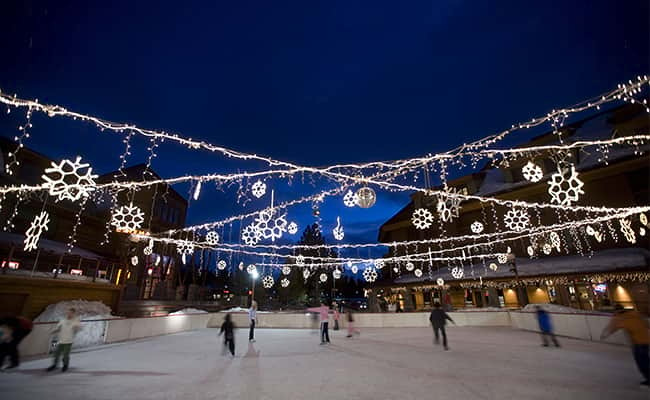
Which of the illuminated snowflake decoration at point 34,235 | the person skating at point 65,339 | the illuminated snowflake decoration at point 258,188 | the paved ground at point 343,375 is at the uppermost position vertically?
the illuminated snowflake decoration at point 258,188

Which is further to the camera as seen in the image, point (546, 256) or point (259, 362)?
point (546, 256)

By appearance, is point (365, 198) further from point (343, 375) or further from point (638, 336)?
point (638, 336)

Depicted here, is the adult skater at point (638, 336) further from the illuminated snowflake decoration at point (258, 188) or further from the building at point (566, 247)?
the illuminated snowflake decoration at point (258, 188)

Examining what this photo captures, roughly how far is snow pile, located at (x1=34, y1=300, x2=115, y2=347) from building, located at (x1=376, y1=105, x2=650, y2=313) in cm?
1669

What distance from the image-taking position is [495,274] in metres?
18.2

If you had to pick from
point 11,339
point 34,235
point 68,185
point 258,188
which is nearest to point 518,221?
point 258,188

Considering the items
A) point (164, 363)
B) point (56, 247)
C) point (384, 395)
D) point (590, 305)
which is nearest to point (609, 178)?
point (590, 305)

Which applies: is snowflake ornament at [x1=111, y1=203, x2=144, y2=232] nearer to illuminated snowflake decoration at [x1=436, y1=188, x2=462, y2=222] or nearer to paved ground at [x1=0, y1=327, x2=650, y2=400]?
paved ground at [x1=0, y1=327, x2=650, y2=400]

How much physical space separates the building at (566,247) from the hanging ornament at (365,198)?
6733mm

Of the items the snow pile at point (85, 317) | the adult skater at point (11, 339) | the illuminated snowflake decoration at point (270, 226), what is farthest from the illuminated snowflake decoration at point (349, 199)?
the snow pile at point (85, 317)

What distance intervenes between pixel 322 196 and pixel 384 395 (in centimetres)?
682

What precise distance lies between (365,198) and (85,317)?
35.2 ft

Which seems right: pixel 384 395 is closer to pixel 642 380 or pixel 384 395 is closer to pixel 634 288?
pixel 642 380

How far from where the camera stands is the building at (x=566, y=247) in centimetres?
1478
